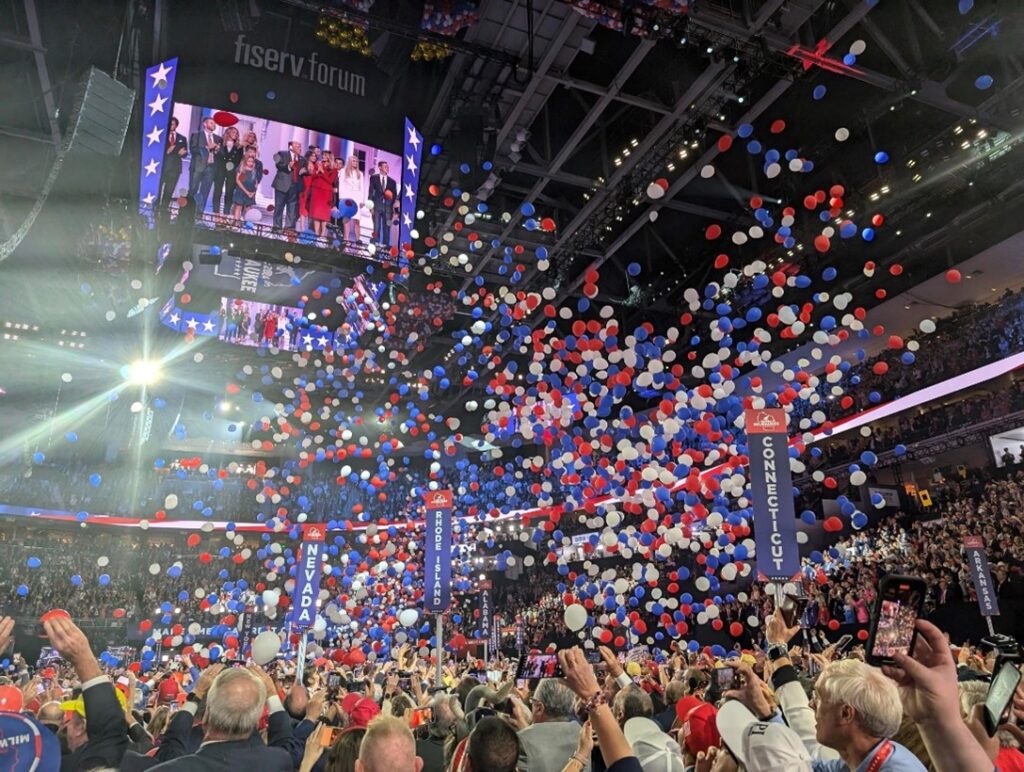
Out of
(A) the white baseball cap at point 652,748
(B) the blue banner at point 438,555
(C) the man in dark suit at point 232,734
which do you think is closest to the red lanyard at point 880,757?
(A) the white baseball cap at point 652,748

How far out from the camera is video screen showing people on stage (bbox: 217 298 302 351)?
39.8 ft

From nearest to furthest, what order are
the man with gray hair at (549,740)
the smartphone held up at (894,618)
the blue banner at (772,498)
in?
the smartphone held up at (894,618), the man with gray hair at (549,740), the blue banner at (772,498)

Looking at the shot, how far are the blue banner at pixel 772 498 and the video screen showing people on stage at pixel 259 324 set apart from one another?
8.66 meters

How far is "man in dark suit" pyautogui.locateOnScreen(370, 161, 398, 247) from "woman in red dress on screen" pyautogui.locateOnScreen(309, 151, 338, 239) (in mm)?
526

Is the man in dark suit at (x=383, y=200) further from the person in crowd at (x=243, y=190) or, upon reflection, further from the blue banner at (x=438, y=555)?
the blue banner at (x=438, y=555)

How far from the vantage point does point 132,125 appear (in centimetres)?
806

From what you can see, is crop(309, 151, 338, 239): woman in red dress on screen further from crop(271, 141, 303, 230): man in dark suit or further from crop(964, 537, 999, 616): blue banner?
crop(964, 537, 999, 616): blue banner

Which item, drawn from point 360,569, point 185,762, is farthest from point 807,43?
point 360,569

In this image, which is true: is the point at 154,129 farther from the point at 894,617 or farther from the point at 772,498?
the point at 894,617

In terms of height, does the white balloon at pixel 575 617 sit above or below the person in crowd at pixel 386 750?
above

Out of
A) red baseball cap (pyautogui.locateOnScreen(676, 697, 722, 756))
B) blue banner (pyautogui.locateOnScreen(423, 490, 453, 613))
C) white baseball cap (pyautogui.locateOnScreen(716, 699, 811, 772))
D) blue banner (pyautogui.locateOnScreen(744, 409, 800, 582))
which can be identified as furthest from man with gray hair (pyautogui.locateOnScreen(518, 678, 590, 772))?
blue banner (pyautogui.locateOnScreen(423, 490, 453, 613))

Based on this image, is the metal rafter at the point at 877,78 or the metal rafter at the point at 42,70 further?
the metal rafter at the point at 877,78

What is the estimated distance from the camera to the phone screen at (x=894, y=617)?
51.6 inches

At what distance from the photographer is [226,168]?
8492 mm
